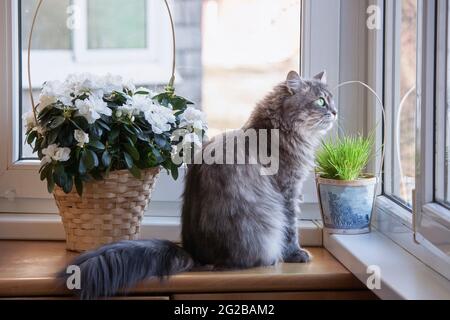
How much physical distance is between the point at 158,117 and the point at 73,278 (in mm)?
410

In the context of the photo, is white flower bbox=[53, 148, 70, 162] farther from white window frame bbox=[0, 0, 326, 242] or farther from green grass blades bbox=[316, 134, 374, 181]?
green grass blades bbox=[316, 134, 374, 181]

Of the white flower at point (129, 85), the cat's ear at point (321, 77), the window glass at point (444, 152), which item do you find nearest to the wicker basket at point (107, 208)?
the white flower at point (129, 85)

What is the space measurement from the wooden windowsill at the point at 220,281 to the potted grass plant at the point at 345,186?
137 millimetres

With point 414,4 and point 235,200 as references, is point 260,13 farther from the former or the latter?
point 235,200

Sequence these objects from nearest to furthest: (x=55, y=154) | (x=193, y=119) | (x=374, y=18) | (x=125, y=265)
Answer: (x=125, y=265) → (x=55, y=154) → (x=193, y=119) → (x=374, y=18)

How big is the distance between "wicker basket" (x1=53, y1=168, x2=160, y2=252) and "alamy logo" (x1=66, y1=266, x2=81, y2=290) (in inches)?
7.5

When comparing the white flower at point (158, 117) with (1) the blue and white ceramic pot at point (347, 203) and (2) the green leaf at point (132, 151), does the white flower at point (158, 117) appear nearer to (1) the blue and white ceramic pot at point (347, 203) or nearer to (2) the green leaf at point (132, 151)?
(2) the green leaf at point (132, 151)

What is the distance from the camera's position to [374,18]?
190 centimetres

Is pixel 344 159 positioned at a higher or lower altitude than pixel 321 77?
lower

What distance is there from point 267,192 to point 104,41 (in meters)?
0.68

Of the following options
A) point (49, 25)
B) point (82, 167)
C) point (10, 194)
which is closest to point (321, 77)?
point (82, 167)

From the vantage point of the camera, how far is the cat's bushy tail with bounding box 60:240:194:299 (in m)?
1.52

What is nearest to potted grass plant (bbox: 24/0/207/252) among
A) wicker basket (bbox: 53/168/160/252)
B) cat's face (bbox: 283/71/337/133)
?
wicker basket (bbox: 53/168/160/252)

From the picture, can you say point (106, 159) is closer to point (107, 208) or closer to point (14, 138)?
point (107, 208)
